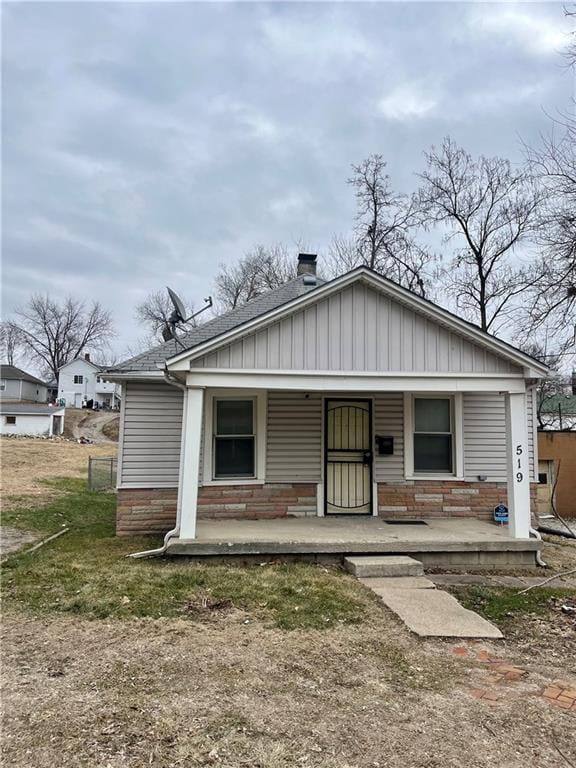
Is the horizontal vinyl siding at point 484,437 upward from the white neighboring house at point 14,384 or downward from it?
downward

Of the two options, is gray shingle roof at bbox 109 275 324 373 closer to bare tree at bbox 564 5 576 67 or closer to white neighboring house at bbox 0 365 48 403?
bare tree at bbox 564 5 576 67

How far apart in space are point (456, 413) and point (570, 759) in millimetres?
6106

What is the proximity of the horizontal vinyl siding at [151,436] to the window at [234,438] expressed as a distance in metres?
0.63

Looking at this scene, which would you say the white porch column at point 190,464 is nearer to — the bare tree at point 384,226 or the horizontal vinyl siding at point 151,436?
the horizontal vinyl siding at point 151,436

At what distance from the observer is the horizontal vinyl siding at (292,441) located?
8.05 metres

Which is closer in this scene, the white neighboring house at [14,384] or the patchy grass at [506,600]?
the patchy grass at [506,600]

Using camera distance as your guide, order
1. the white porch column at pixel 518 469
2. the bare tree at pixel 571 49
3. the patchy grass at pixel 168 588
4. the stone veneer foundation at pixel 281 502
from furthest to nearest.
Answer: the bare tree at pixel 571 49
the stone veneer foundation at pixel 281 502
the white porch column at pixel 518 469
the patchy grass at pixel 168 588

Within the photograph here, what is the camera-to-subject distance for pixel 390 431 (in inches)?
325

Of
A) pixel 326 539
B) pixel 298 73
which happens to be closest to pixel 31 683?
pixel 326 539

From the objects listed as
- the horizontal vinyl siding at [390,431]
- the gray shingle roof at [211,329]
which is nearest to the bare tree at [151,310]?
the gray shingle roof at [211,329]

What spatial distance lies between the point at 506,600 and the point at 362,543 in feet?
5.77

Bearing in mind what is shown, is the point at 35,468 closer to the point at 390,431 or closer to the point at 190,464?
the point at 190,464

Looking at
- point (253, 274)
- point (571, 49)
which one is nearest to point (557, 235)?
point (571, 49)

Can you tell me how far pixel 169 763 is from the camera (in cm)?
245
